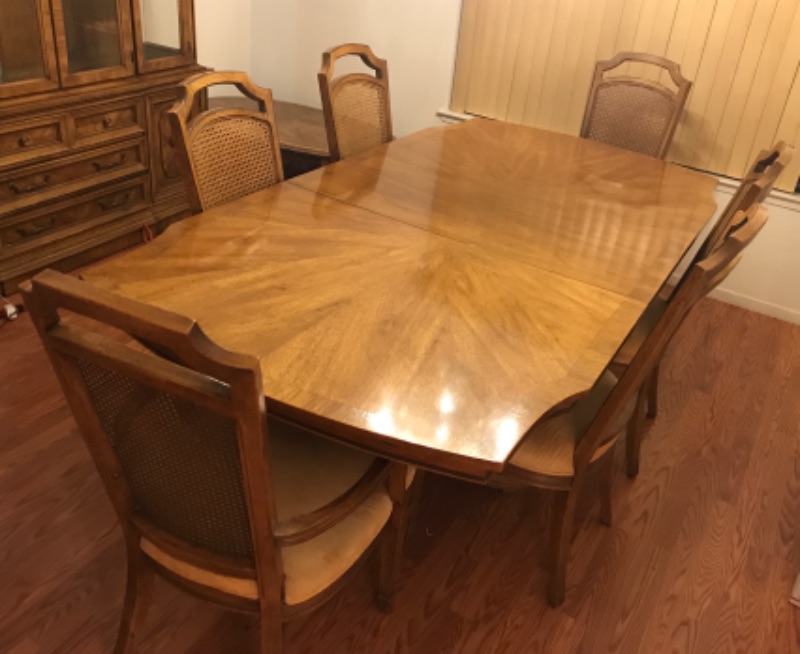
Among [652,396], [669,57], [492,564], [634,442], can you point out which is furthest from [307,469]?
[669,57]

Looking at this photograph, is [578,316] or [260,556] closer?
[260,556]

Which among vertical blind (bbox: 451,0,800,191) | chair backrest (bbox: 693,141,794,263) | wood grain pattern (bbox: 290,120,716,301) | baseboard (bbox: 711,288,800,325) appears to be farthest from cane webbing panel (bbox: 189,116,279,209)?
baseboard (bbox: 711,288,800,325)

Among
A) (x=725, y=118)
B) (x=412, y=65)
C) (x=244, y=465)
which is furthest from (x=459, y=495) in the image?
(x=412, y=65)

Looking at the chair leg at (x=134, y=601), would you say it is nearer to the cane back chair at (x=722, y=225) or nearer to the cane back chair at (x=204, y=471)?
the cane back chair at (x=204, y=471)

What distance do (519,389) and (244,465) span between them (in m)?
0.50

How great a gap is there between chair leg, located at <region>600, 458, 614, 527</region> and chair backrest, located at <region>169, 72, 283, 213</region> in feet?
3.97

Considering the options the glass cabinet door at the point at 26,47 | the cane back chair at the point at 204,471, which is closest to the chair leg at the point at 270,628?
the cane back chair at the point at 204,471

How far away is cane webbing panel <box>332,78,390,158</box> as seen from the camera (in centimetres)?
236

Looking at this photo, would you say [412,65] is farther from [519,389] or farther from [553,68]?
[519,389]

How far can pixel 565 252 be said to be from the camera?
178 centimetres

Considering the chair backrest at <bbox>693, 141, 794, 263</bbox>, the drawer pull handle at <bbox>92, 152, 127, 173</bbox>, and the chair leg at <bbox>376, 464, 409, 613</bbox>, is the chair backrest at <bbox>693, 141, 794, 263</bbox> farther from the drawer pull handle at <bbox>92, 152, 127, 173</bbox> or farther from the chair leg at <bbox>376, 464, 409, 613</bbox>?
the drawer pull handle at <bbox>92, 152, 127, 173</bbox>

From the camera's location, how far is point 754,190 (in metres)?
1.70

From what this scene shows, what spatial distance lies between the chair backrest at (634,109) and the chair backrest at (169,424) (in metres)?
2.24

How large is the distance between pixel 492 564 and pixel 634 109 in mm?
1896
